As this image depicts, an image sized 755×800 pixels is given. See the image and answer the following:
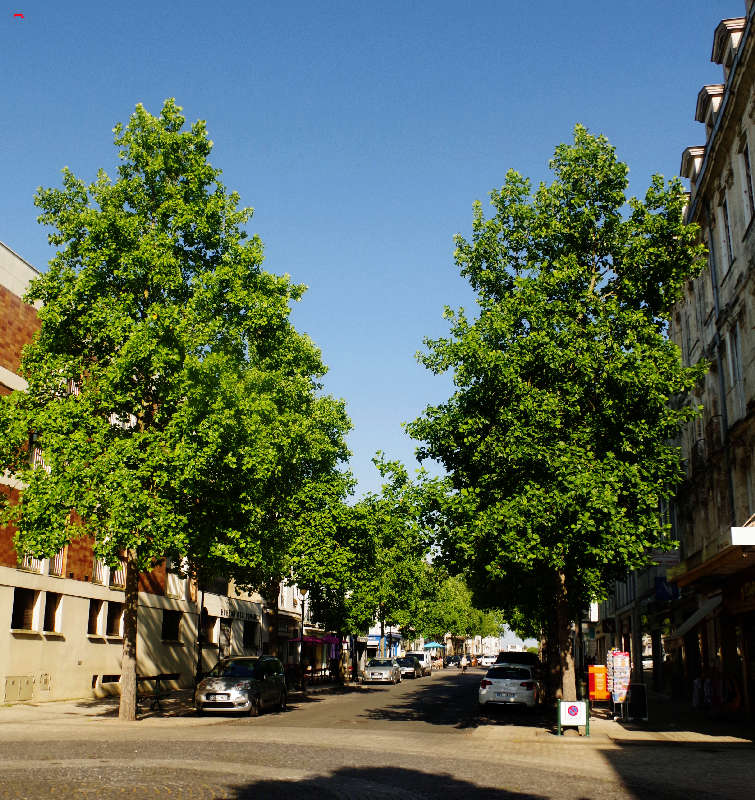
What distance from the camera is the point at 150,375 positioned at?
66.8 feet

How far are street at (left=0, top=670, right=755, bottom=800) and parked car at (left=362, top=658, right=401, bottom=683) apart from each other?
30.7 metres

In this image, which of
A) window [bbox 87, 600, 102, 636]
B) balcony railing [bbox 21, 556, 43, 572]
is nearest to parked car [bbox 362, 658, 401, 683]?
window [bbox 87, 600, 102, 636]

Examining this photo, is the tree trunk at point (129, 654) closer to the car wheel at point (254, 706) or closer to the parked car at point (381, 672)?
the car wheel at point (254, 706)

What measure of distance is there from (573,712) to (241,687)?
359 inches

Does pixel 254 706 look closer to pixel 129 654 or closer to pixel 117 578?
pixel 129 654

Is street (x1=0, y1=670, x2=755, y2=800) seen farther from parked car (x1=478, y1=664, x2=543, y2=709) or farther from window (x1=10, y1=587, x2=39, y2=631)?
window (x1=10, y1=587, x2=39, y2=631)

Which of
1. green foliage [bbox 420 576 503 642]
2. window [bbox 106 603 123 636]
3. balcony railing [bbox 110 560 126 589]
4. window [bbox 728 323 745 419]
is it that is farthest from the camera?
green foliage [bbox 420 576 503 642]

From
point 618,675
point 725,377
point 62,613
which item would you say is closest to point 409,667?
point 62,613

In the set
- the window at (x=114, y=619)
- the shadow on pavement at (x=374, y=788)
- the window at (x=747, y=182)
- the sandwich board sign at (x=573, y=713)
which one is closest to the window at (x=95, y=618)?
the window at (x=114, y=619)

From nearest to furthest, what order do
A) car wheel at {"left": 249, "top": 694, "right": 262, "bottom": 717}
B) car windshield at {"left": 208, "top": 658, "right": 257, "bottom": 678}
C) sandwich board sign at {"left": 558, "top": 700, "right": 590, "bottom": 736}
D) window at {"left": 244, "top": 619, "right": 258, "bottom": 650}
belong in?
sandwich board sign at {"left": 558, "top": 700, "right": 590, "bottom": 736}
car wheel at {"left": 249, "top": 694, "right": 262, "bottom": 717}
car windshield at {"left": 208, "top": 658, "right": 257, "bottom": 678}
window at {"left": 244, "top": 619, "right": 258, "bottom": 650}

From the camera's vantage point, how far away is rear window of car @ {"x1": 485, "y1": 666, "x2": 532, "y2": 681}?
2641 centimetres

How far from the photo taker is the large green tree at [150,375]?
62.7 ft

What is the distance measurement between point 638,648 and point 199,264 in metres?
33.6

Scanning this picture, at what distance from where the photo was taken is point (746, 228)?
2205 cm
